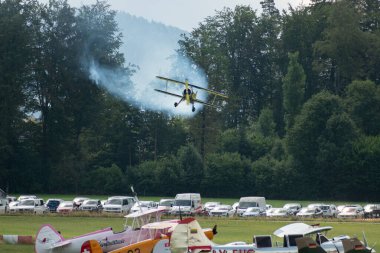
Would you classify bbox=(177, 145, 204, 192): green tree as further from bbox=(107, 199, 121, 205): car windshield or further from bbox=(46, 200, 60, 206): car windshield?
bbox=(46, 200, 60, 206): car windshield

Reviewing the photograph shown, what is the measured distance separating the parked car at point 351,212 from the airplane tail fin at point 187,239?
33.2 meters

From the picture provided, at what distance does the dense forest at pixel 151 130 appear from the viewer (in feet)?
299

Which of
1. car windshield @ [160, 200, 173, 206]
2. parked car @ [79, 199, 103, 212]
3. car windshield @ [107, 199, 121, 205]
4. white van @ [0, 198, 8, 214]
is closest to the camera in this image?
white van @ [0, 198, 8, 214]

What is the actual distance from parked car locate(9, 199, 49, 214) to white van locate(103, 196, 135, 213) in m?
4.20

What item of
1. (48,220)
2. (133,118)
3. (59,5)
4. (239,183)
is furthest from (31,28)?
(48,220)

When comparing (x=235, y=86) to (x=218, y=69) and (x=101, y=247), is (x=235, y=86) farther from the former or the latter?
(x=101, y=247)

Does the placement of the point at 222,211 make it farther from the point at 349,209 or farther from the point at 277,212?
the point at 349,209

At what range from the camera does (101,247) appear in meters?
34.8

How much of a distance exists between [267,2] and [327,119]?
5172 centimetres

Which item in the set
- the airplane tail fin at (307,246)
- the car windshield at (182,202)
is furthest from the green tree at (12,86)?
the airplane tail fin at (307,246)

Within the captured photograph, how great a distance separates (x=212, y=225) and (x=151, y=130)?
54053 millimetres

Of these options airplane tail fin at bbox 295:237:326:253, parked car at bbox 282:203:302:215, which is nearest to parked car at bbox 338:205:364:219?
parked car at bbox 282:203:302:215

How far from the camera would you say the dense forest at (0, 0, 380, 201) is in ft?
299

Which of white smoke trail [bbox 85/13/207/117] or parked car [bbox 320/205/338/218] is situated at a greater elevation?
white smoke trail [bbox 85/13/207/117]
